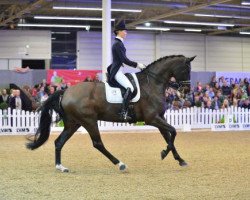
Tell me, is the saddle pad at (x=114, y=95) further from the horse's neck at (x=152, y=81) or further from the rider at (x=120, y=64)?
the horse's neck at (x=152, y=81)

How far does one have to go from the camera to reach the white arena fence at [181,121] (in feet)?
58.2

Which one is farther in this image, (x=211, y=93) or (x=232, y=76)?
(x=232, y=76)

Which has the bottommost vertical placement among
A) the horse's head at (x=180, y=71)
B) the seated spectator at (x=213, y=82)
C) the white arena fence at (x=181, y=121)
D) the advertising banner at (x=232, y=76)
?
the white arena fence at (x=181, y=121)

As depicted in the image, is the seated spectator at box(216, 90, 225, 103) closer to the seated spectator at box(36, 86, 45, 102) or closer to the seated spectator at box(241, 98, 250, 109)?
the seated spectator at box(241, 98, 250, 109)

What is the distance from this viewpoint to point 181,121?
64.8 feet

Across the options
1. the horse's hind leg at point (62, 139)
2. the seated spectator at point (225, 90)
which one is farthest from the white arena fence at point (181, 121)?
the horse's hind leg at point (62, 139)

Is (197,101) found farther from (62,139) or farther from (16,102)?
(62,139)

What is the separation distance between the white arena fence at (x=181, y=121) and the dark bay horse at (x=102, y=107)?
941cm

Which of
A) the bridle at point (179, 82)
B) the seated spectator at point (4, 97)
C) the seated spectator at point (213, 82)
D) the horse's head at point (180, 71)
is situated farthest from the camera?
the seated spectator at point (213, 82)

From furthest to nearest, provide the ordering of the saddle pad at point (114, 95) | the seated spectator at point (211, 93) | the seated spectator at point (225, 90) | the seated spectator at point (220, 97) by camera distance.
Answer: the seated spectator at point (225, 90)
the seated spectator at point (211, 93)
the seated spectator at point (220, 97)
the saddle pad at point (114, 95)

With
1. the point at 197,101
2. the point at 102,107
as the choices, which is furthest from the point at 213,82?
the point at 102,107

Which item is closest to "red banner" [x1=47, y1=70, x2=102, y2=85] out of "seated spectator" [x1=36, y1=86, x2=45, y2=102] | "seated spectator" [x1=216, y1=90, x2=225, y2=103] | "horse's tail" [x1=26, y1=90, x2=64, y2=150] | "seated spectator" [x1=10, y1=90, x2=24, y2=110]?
"seated spectator" [x1=36, y1=86, x2=45, y2=102]

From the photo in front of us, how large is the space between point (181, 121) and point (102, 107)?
11844 millimetres

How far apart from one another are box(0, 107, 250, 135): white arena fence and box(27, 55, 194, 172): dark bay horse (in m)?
9.41
